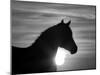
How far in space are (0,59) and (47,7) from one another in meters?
0.84

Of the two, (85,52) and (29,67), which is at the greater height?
(85,52)

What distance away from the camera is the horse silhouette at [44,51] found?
8.18 feet

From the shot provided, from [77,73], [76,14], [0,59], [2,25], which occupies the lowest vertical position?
[77,73]

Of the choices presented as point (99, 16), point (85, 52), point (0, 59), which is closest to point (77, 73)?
point (85, 52)

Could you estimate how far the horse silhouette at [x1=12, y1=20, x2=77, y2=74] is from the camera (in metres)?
2.49

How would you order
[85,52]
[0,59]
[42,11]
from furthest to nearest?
[85,52] → [42,11] → [0,59]

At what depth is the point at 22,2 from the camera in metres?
2.51

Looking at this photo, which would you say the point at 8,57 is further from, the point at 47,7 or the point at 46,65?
the point at 47,7

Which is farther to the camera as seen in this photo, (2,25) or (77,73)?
(77,73)

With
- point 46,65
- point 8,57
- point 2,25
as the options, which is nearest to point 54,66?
point 46,65

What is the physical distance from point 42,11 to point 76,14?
0.46 meters

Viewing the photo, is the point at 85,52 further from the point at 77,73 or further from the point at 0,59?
the point at 0,59

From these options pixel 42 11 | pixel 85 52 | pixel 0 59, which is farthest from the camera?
pixel 85 52

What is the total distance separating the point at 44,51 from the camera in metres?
2.59
